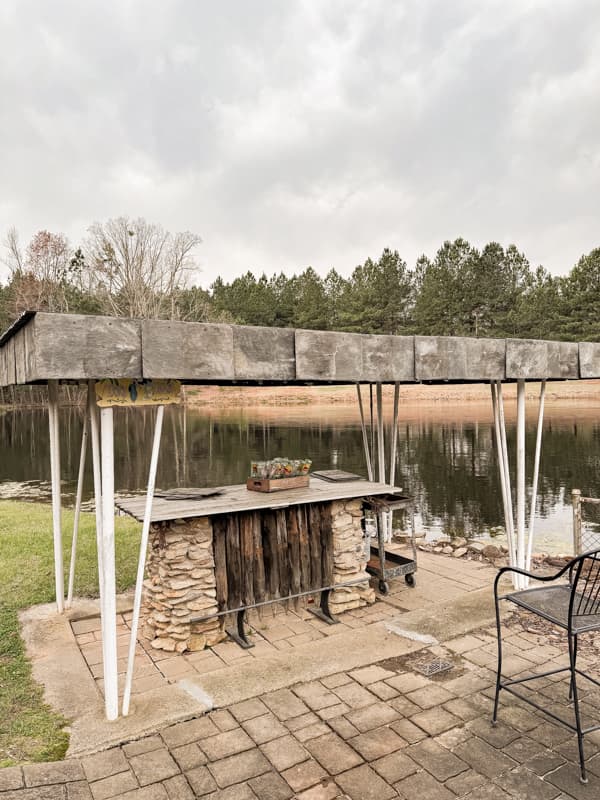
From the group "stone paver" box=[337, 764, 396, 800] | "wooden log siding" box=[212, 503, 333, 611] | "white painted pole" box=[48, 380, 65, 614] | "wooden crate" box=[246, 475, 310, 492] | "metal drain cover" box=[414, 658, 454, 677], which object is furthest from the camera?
"wooden crate" box=[246, 475, 310, 492]

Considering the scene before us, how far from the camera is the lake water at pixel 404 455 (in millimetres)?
11570

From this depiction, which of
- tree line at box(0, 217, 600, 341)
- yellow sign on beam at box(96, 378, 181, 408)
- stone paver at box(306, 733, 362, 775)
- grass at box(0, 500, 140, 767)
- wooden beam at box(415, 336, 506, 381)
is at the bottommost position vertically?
stone paver at box(306, 733, 362, 775)

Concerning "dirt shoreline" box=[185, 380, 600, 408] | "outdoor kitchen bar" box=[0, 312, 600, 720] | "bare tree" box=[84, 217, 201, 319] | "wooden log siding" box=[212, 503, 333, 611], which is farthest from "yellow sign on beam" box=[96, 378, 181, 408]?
"dirt shoreline" box=[185, 380, 600, 408]

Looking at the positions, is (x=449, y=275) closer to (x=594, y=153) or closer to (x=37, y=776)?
(x=594, y=153)

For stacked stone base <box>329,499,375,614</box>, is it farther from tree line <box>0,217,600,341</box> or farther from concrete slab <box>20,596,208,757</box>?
tree line <box>0,217,600,341</box>

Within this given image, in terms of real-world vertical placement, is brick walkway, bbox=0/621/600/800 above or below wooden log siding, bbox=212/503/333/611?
below

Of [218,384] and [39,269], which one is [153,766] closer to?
Answer: [218,384]

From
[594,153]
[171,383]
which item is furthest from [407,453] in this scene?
[171,383]

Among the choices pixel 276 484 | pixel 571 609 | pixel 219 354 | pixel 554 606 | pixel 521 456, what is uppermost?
pixel 219 354

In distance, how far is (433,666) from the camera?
12.3 ft

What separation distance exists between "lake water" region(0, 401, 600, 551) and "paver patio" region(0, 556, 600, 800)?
6.29m

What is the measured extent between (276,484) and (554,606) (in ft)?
8.99

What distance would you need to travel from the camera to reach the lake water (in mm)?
11570

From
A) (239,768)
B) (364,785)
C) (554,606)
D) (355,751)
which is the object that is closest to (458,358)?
(554,606)
